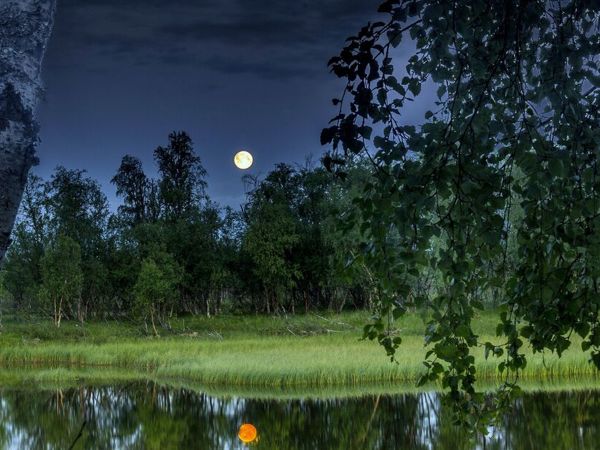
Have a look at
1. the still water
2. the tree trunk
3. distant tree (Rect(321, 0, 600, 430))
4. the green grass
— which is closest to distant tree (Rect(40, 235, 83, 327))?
the green grass

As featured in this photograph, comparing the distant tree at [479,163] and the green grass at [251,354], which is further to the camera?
the green grass at [251,354]

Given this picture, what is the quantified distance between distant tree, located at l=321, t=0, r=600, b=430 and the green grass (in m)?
16.5

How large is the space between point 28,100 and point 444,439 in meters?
16.5

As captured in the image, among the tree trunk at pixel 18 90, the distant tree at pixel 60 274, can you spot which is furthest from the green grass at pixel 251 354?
the tree trunk at pixel 18 90

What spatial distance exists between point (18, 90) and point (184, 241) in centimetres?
5989

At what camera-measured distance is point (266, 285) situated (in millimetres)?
63125

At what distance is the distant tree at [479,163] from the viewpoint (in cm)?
347

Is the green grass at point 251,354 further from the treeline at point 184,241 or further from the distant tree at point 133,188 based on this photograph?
the distant tree at point 133,188

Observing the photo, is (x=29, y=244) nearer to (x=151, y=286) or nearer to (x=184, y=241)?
(x=184, y=241)

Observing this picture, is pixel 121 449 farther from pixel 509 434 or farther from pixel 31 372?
pixel 31 372

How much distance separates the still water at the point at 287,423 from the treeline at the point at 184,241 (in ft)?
89.2

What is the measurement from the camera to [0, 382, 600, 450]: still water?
17.6 metres

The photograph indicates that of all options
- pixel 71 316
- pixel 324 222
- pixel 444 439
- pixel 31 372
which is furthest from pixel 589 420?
pixel 71 316

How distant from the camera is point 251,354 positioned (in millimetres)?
31781
